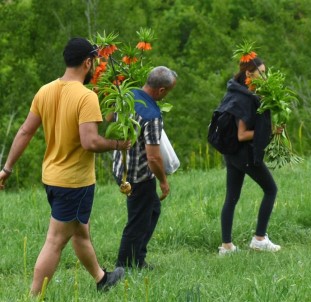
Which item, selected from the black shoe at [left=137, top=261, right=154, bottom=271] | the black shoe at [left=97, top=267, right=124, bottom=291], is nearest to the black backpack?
the black shoe at [left=137, top=261, right=154, bottom=271]

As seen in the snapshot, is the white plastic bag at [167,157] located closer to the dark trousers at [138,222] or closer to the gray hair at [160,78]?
the dark trousers at [138,222]

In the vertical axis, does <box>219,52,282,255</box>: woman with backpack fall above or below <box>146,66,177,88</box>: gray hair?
below

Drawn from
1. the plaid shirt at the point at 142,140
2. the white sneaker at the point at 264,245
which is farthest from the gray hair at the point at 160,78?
the white sneaker at the point at 264,245

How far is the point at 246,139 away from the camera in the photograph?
757 cm

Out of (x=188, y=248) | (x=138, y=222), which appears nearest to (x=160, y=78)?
(x=138, y=222)

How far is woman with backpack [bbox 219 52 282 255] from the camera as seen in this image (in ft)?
24.8

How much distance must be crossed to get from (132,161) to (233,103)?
126cm

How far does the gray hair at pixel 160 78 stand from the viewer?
6.67 meters

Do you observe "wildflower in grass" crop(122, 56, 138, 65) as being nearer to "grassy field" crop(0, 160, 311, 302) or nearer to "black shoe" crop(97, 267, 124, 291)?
"grassy field" crop(0, 160, 311, 302)

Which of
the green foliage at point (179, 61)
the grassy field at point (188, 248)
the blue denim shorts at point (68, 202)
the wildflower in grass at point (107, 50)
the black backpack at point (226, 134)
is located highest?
the wildflower in grass at point (107, 50)

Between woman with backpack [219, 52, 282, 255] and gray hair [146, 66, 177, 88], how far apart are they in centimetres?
106

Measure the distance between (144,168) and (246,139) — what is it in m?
1.16

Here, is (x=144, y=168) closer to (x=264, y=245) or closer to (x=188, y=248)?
(x=188, y=248)

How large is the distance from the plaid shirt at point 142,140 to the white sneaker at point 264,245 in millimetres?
1611
